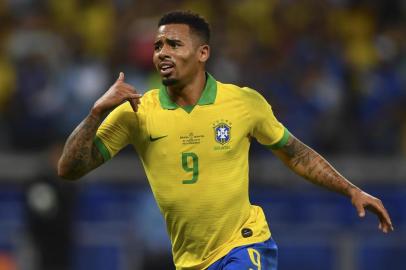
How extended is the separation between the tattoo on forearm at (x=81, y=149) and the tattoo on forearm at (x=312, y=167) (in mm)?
1255

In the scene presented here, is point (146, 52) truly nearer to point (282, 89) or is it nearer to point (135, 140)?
point (282, 89)

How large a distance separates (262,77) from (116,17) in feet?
8.13

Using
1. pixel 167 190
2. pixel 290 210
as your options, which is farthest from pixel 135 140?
pixel 290 210

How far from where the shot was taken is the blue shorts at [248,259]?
19.8 ft

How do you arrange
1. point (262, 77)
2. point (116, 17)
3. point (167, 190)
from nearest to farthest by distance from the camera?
point (167, 190) → point (262, 77) → point (116, 17)

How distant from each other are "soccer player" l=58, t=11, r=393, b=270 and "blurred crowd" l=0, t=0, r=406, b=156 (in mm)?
5654

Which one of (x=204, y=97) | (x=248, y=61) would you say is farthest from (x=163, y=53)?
(x=248, y=61)

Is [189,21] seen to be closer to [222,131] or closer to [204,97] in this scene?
[204,97]

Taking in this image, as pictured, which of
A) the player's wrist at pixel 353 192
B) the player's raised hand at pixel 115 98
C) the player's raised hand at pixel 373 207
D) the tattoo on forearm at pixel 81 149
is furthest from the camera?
the player's wrist at pixel 353 192

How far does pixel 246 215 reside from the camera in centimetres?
628

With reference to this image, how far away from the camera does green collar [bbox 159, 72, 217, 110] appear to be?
20.3 ft

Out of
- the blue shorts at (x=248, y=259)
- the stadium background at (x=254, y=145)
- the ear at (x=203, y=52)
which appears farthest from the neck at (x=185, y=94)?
the stadium background at (x=254, y=145)

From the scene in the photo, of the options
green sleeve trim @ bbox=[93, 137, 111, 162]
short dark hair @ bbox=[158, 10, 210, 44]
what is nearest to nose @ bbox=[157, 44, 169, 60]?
short dark hair @ bbox=[158, 10, 210, 44]

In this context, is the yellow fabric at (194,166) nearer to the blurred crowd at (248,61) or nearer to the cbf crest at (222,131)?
the cbf crest at (222,131)
